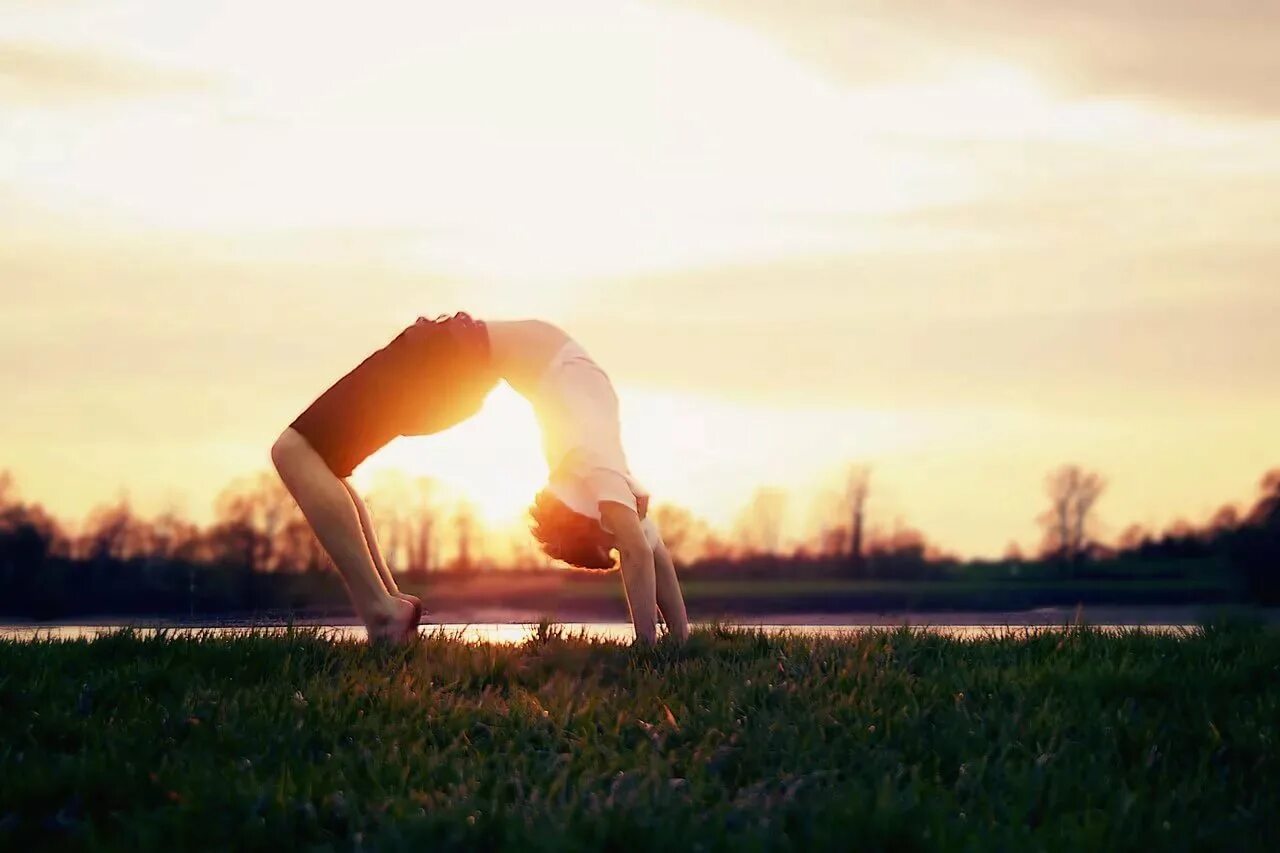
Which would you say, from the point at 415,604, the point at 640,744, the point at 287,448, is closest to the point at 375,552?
the point at 415,604

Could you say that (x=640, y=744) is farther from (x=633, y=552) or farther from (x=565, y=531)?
(x=565, y=531)

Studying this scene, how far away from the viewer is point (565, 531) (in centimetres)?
636

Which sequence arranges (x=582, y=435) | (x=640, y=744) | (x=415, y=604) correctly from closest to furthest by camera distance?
(x=640, y=744) < (x=582, y=435) < (x=415, y=604)

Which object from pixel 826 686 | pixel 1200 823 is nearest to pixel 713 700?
pixel 826 686

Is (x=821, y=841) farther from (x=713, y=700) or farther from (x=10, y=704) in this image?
(x=10, y=704)

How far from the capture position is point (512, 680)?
5922 millimetres

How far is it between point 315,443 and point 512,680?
1.61 metres

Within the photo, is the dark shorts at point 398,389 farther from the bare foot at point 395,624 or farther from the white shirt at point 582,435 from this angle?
the bare foot at point 395,624

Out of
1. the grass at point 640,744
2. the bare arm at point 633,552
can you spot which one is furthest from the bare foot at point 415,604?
the bare arm at point 633,552

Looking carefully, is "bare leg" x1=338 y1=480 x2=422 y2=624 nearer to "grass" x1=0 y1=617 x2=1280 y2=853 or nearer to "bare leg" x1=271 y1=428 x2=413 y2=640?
"bare leg" x1=271 y1=428 x2=413 y2=640

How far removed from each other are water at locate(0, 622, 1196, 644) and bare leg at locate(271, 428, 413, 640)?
24 centimetres

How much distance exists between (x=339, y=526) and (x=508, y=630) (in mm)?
1235

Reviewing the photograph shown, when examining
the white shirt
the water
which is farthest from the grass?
the white shirt

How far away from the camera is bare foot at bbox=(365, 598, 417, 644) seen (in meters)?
6.59
